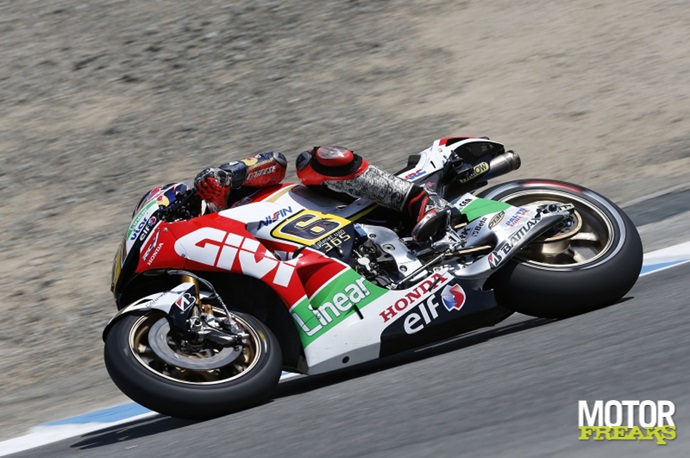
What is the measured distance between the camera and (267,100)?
13211 mm

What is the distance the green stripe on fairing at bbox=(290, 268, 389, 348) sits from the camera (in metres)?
5.39

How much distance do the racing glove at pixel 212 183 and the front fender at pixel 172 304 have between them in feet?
1.71

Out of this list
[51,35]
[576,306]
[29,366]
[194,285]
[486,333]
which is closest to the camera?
[194,285]

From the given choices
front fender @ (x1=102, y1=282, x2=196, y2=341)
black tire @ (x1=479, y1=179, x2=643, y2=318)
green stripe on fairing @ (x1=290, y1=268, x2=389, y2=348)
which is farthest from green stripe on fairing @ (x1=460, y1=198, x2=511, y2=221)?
front fender @ (x1=102, y1=282, x2=196, y2=341)

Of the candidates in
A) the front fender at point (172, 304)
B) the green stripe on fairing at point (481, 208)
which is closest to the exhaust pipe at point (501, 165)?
the green stripe on fairing at point (481, 208)

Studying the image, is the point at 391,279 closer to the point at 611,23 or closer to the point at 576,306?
the point at 576,306

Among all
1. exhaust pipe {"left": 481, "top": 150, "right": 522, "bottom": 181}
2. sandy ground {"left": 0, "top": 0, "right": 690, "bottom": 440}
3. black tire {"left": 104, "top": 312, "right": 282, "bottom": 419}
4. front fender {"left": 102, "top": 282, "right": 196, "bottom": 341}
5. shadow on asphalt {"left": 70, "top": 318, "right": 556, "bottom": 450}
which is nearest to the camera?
black tire {"left": 104, "top": 312, "right": 282, "bottom": 419}

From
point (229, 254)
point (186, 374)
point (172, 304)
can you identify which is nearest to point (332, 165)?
point (229, 254)

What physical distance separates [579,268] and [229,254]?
1806mm

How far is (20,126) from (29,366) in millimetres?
6069

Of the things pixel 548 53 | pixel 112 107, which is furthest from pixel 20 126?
pixel 548 53

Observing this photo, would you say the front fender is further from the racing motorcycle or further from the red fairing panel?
the red fairing panel

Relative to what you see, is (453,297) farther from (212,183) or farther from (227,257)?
(212,183)

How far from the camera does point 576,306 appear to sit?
5.61 meters
